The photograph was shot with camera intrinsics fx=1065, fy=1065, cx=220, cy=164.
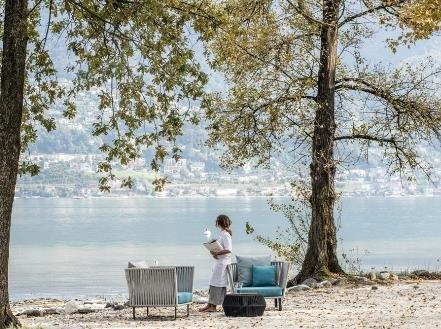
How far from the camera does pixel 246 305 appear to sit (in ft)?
60.0

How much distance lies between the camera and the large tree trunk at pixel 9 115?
16.0 meters

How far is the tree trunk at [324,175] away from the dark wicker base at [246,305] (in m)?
7.49

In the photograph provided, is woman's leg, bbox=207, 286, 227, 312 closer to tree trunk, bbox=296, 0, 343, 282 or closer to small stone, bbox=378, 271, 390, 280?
tree trunk, bbox=296, 0, 343, 282

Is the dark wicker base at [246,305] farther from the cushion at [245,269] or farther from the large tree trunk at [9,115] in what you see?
the large tree trunk at [9,115]

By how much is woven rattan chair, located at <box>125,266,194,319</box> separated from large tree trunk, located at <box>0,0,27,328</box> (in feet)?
9.68

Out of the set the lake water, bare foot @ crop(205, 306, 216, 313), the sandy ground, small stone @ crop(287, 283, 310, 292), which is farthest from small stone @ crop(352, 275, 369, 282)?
the lake water

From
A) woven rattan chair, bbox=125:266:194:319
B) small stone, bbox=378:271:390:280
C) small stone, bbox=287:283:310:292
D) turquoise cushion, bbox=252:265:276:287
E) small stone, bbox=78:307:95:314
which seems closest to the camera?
woven rattan chair, bbox=125:266:194:319

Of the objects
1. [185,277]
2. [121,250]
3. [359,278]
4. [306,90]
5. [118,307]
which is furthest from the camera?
[121,250]

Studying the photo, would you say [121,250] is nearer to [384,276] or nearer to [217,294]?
[384,276]

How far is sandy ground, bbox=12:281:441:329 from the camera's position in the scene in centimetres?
1695

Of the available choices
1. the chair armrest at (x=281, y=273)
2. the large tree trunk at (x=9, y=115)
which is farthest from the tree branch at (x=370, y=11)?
the large tree trunk at (x=9, y=115)

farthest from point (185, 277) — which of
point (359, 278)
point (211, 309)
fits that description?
point (359, 278)

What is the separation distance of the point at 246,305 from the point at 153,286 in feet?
5.56

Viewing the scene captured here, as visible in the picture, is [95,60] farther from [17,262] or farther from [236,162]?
[17,262]
